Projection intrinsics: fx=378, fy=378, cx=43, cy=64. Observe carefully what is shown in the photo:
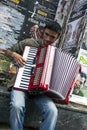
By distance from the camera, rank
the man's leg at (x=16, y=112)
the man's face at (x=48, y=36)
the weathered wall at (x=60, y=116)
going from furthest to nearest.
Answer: the weathered wall at (x=60, y=116) < the man's face at (x=48, y=36) < the man's leg at (x=16, y=112)

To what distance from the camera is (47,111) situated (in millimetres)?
4191

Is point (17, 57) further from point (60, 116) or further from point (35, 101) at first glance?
point (60, 116)

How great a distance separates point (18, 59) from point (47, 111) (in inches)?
26.4

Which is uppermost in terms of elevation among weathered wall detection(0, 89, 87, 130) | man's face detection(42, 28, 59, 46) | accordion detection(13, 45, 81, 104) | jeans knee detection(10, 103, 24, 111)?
man's face detection(42, 28, 59, 46)

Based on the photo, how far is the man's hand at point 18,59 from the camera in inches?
166

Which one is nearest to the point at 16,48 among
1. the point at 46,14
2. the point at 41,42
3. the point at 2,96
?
the point at 41,42

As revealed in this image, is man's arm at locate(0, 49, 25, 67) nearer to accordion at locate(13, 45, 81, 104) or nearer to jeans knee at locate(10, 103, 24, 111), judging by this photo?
accordion at locate(13, 45, 81, 104)

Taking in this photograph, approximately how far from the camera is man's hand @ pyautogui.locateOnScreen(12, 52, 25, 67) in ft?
13.9

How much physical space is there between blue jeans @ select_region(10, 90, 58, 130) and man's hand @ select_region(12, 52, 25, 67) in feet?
1.03

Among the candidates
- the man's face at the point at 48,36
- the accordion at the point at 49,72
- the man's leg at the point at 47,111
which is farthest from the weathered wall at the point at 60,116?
the man's face at the point at 48,36

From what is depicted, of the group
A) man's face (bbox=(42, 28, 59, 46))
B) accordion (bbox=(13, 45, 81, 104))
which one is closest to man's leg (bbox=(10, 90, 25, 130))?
accordion (bbox=(13, 45, 81, 104))

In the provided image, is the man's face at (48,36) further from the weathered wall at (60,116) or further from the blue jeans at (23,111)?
the weathered wall at (60,116)

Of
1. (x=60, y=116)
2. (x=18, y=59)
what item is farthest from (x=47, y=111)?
(x=60, y=116)

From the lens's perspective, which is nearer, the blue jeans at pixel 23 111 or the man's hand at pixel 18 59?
the blue jeans at pixel 23 111
